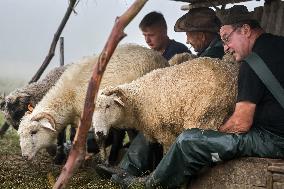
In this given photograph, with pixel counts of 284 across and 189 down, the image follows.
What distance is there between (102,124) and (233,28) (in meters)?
2.56

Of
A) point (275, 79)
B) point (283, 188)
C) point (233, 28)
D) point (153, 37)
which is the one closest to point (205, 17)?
Result: point (153, 37)

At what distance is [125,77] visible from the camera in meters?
8.02

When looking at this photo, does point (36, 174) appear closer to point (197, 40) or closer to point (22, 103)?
point (22, 103)

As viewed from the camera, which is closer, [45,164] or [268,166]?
[268,166]

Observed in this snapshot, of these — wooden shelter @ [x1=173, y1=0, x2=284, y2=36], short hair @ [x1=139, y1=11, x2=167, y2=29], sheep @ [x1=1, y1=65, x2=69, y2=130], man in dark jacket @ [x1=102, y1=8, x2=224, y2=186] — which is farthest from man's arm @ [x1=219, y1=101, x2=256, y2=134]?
sheep @ [x1=1, y1=65, x2=69, y2=130]

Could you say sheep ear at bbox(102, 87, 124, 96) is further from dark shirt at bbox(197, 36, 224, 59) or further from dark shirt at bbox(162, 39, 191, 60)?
dark shirt at bbox(162, 39, 191, 60)

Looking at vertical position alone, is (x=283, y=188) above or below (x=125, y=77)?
below

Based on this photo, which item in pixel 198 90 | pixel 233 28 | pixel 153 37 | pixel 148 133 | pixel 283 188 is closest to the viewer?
pixel 283 188

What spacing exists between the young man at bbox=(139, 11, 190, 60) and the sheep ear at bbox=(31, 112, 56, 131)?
7.07 ft

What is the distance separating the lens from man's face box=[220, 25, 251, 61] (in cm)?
545

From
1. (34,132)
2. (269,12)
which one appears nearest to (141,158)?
(34,132)

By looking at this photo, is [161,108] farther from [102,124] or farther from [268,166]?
[268,166]

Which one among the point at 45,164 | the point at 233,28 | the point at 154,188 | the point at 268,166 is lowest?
the point at 45,164

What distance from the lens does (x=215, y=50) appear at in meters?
7.40
